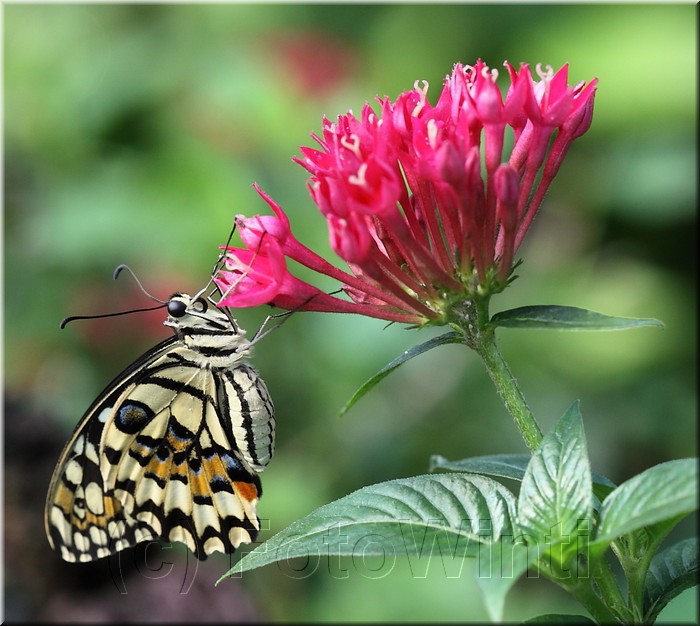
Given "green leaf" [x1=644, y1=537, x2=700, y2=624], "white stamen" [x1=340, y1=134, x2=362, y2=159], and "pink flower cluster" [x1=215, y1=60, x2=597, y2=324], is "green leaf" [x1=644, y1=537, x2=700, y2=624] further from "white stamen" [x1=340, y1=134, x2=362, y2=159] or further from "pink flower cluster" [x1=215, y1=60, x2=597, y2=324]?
"white stamen" [x1=340, y1=134, x2=362, y2=159]

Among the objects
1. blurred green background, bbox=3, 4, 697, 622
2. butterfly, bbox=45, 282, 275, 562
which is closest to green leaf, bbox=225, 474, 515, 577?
butterfly, bbox=45, 282, 275, 562

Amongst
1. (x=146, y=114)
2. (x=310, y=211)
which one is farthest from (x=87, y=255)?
(x=310, y=211)

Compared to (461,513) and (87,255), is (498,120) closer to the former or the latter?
(461,513)

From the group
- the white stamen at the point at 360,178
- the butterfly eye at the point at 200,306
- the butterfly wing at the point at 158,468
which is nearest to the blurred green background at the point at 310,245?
the butterfly wing at the point at 158,468

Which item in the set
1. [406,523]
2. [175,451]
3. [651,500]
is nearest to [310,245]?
[175,451]

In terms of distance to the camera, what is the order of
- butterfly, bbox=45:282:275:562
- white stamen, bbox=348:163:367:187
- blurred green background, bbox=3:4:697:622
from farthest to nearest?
blurred green background, bbox=3:4:697:622, butterfly, bbox=45:282:275:562, white stamen, bbox=348:163:367:187

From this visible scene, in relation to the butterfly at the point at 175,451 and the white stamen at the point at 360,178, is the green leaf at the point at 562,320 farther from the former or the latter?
the butterfly at the point at 175,451
